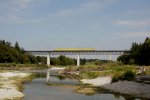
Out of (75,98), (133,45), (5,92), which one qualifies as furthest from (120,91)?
(133,45)

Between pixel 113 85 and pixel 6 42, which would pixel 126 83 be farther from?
pixel 6 42

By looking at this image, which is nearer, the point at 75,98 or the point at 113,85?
the point at 75,98

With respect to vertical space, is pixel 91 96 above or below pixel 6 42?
below

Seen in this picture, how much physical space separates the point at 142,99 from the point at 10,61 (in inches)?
4700

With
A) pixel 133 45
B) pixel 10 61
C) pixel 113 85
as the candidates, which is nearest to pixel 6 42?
pixel 10 61

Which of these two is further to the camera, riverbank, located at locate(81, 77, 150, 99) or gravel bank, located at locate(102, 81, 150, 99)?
gravel bank, located at locate(102, 81, 150, 99)

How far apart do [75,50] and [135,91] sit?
151039 mm

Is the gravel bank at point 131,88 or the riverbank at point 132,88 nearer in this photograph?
the riverbank at point 132,88

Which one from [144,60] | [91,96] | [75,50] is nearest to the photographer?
[91,96]

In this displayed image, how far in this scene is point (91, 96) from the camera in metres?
44.2

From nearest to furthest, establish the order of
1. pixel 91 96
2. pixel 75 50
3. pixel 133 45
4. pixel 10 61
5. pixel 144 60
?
pixel 91 96
pixel 144 60
pixel 10 61
pixel 133 45
pixel 75 50

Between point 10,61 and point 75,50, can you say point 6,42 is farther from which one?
point 75,50

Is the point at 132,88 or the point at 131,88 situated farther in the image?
the point at 131,88

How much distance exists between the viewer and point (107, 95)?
4541cm
